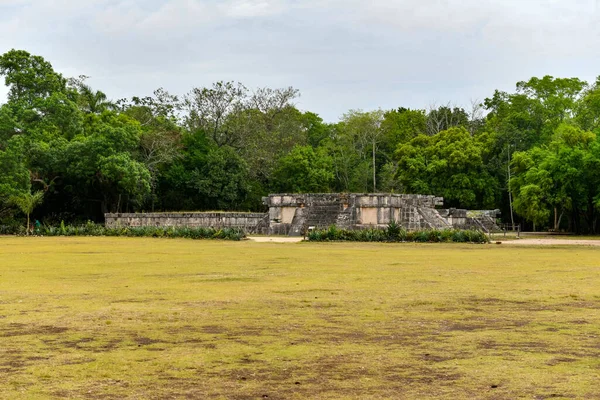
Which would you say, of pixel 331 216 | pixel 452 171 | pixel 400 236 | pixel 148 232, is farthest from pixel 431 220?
pixel 452 171

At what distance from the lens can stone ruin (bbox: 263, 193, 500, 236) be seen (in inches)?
1607

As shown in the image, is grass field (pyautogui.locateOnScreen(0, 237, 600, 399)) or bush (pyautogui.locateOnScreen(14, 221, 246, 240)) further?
bush (pyautogui.locateOnScreen(14, 221, 246, 240))

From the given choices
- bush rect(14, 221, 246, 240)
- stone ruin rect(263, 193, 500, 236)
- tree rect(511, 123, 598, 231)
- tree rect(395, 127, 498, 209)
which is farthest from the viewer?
tree rect(395, 127, 498, 209)

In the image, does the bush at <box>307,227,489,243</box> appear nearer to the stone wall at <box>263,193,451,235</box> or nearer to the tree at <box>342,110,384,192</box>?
the stone wall at <box>263,193,451,235</box>

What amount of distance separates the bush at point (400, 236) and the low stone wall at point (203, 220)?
1017 centimetres

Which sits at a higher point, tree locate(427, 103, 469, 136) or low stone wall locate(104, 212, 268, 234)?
tree locate(427, 103, 469, 136)

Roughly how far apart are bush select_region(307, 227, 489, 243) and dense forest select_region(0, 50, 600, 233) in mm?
16454

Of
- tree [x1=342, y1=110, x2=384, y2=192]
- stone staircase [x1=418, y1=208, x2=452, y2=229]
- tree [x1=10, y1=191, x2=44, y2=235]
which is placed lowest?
stone staircase [x1=418, y1=208, x2=452, y2=229]

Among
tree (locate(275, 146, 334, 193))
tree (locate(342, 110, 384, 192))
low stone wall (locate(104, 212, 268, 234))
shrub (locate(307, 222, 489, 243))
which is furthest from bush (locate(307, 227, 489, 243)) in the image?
tree (locate(342, 110, 384, 192))

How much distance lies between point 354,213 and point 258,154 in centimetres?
2378

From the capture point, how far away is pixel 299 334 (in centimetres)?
891

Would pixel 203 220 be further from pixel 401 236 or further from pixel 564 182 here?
pixel 564 182

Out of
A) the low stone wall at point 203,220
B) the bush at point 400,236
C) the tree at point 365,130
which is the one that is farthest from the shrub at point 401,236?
the tree at point 365,130

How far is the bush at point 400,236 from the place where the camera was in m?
32.8
